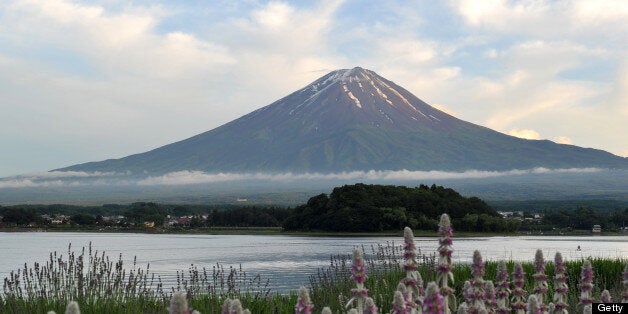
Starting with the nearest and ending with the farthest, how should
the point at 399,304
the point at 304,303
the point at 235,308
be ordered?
the point at 235,308
the point at 399,304
the point at 304,303

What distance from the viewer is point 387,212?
91.1m

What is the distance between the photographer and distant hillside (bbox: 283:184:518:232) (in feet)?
297

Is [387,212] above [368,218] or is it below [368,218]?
above

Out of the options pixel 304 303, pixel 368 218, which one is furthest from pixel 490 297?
pixel 368 218

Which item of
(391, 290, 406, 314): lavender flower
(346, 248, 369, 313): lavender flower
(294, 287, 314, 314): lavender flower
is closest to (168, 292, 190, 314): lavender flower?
(294, 287, 314, 314): lavender flower

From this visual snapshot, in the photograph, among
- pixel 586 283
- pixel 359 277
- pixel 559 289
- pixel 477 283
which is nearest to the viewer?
pixel 359 277

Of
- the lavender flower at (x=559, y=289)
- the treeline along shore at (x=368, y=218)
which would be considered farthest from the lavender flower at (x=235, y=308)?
the treeline along shore at (x=368, y=218)

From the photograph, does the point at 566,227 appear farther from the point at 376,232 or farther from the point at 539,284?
the point at 539,284

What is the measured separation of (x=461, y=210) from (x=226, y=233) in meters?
32.6

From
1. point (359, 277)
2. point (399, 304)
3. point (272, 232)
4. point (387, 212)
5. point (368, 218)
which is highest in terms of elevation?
point (387, 212)

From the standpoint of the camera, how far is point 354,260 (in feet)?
21.1

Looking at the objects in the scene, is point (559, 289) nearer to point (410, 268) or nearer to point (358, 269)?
point (410, 268)

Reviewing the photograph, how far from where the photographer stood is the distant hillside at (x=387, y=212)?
90.5 meters

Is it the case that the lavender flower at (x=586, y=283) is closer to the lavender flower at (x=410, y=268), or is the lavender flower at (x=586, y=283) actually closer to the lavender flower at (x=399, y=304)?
the lavender flower at (x=410, y=268)
